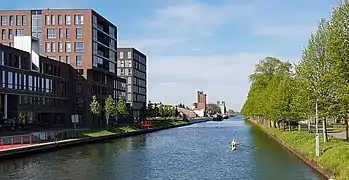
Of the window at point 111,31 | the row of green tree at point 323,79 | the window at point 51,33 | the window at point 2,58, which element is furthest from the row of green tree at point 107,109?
the row of green tree at point 323,79

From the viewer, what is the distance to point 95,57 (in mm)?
105312

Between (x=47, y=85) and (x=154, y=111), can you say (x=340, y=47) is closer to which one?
(x=47, y=85)

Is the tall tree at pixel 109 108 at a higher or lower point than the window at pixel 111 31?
lower

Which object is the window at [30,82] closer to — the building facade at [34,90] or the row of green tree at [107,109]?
the building facade at [34,90]

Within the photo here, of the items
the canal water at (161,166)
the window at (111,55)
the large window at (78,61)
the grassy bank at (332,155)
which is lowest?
the canal water at (161,166)

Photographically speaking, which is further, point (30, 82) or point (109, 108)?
point (109, 108)

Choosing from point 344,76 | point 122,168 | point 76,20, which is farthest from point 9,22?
point 344,76

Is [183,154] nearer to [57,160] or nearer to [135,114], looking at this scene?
[57,160]

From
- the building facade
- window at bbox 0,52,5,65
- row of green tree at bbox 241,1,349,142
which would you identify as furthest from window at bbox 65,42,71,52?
row of green tree at bbox 241,1,349,142

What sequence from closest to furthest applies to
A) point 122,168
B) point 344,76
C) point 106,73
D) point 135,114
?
point 344,76
point 122,168
point 106,73
point 135,114

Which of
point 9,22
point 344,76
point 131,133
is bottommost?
point 131,133

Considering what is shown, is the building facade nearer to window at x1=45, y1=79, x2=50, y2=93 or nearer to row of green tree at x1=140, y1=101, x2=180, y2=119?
window at x1=45, y1=79, x2=50, y2=93

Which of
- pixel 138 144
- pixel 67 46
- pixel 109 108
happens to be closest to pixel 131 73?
pixel 67 46

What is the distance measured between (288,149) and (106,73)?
66.7 m
